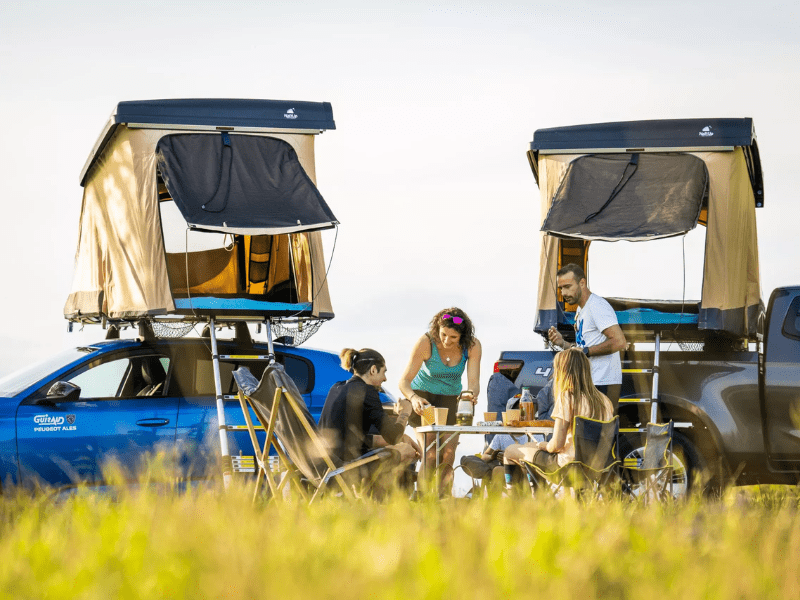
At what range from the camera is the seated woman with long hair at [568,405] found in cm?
629

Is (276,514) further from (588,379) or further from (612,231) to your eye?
(612,231)

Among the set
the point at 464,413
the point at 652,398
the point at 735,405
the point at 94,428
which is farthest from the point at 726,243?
the point at 94,428

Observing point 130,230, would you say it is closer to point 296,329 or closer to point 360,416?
point 296,329

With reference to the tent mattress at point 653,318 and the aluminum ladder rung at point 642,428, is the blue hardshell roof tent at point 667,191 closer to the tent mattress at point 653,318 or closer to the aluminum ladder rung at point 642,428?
the tent mattress at point 653,318

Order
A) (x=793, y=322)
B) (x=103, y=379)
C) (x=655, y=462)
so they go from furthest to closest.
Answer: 1. (x=793, y=322)
2. (x=103, y=379)
3. (x=655, y=462)

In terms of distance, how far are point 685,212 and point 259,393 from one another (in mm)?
3938

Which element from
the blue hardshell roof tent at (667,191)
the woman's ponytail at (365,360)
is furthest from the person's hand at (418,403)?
the blue hardshell roof tent at (667,191)

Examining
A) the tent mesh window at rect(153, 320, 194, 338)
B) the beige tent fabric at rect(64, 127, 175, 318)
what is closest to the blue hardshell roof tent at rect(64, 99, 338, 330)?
the beige tent fabric at rect(64, 127, 175, 318)

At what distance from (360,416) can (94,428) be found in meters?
2.44

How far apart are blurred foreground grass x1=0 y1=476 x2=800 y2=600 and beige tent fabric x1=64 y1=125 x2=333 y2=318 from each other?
4104mm

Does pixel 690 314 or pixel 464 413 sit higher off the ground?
pixel 690 314

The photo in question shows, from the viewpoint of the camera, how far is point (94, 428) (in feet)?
25.9

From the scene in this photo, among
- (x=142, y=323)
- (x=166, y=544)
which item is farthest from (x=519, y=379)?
(x=166, y=544)

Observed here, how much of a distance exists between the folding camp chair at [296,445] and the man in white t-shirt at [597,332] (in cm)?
202
